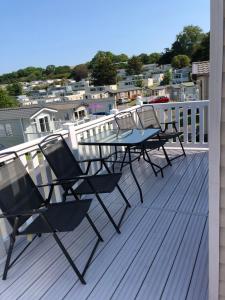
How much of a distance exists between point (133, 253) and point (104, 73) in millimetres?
56940

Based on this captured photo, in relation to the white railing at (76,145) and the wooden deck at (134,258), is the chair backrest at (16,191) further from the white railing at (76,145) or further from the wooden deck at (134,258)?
the wooden deck at (134,258)

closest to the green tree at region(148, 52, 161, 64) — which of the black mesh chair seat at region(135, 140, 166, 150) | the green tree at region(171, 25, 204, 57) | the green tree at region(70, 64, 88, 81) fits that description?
the green tree at region(171, 25, 204, 57)

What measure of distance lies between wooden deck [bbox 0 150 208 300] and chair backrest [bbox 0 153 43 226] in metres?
0.44

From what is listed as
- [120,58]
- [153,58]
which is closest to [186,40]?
[153,58]

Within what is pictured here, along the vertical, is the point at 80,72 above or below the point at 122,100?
above

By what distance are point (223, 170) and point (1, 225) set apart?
2.03m

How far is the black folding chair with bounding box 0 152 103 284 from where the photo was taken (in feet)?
6.55

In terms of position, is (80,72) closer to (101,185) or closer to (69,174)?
(69,174)

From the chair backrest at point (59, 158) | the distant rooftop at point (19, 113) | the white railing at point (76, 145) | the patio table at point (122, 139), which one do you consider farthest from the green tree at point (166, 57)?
the chair backrest at point (59, 158)

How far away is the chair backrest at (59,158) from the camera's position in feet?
9.18

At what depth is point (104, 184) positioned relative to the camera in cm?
278

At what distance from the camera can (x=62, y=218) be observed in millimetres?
2172

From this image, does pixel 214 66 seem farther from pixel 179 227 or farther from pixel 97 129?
pixel 97 129

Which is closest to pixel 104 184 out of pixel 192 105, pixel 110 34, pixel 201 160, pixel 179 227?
pixel 179 227
